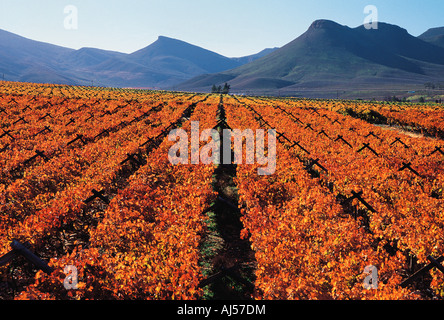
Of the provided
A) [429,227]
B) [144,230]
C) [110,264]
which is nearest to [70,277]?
[110,264]

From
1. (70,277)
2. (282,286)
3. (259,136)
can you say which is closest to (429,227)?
(282,286)

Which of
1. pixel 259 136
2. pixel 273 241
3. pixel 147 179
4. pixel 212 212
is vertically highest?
pixel 259 136

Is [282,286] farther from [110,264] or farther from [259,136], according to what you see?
[259,136]

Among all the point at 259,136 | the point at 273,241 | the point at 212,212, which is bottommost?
the point at 212,212

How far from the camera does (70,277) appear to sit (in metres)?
6.48

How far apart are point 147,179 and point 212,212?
133 inches

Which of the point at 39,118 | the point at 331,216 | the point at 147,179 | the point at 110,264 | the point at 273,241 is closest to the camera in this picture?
the point at 110,264

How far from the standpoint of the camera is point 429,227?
8.80m
